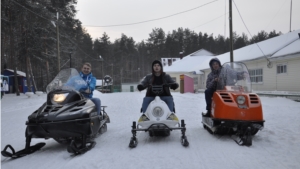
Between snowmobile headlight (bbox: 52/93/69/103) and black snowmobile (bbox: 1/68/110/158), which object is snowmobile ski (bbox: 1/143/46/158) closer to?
black snowmobile (bbox: 1/68/110/158)

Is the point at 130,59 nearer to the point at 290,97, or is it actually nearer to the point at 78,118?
the point at 290,97

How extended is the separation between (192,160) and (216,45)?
243ft

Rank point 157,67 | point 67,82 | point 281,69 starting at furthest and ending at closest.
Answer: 1. point 281,69
2. point 157,67
3. point 67,82

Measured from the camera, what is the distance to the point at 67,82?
218 inches

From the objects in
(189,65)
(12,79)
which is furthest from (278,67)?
(12,79)

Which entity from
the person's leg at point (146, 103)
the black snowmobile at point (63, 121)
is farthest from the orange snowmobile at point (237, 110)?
the black snowmobile at point (63, 121)

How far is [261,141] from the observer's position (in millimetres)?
5180

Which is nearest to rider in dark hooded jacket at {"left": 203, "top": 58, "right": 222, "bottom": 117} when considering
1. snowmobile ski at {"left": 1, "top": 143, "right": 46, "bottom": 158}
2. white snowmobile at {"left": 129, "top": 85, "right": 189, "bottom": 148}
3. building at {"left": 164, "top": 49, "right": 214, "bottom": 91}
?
white snowmobile at {"left": 129, "top": 85, "right": 189, "bottom": 148}

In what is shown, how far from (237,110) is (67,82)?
3.66 meters

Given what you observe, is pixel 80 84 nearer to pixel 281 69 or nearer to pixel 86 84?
pixel 86 84

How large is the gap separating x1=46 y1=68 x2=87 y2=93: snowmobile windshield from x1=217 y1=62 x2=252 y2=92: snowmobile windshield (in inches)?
127

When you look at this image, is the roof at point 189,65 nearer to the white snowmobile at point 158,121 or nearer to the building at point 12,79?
the building at point 12,79

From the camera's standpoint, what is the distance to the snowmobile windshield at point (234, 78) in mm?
5743

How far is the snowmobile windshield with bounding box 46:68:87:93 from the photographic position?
5.38 meters
